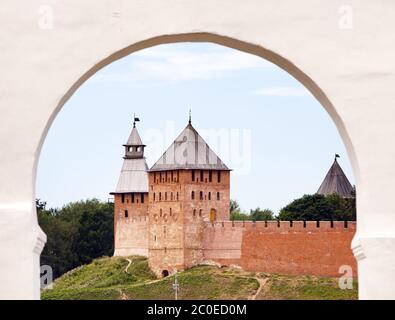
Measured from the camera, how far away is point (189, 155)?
2068 inches

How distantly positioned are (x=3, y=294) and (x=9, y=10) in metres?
1.12

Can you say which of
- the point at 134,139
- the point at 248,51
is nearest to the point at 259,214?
the point at 134,139

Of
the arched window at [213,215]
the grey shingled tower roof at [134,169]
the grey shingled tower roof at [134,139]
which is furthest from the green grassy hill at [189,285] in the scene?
the grey shingled tower roof at [134,139]

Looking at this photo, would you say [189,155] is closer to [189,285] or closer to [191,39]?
[189,285]

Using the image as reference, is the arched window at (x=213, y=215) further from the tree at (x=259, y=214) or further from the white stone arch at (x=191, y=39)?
the white stone arch at (x=191, y=39)

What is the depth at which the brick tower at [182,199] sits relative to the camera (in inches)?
2023

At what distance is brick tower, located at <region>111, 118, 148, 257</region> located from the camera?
177ft

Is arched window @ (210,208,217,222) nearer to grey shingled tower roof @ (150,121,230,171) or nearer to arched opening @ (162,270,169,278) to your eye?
grey shingled tower roof @ (150,121,230,171)

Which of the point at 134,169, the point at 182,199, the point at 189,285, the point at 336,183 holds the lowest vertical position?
the point at 189,285

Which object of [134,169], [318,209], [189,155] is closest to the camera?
[318,209]

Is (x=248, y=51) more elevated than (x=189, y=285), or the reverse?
(x=248, y=51)

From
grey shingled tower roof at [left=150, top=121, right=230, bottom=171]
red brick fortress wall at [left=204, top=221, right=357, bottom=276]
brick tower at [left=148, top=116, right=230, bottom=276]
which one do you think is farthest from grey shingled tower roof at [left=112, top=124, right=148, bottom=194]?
red brick fortress wall at [left=204, top=221, right=357, bottom=276]

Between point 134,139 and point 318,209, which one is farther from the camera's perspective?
point 134,139

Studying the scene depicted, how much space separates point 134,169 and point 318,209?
33.8 feet
